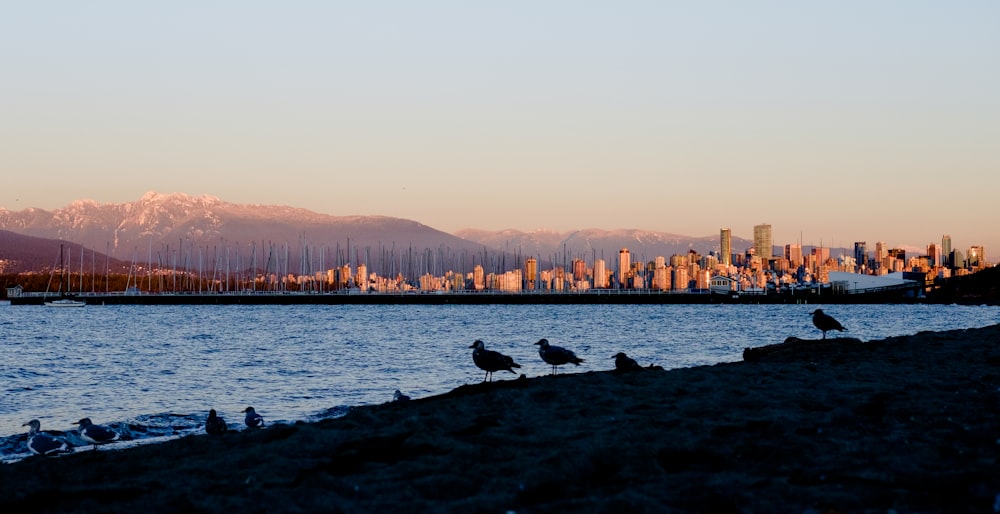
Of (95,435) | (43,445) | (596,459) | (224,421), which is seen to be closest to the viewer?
(596,459)

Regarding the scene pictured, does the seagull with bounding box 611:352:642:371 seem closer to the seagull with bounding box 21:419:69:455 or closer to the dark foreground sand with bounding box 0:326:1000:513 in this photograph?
the dark foreground sand with bounding box 0:326:1000:513

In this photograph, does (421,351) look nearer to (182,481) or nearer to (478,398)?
(478,398)

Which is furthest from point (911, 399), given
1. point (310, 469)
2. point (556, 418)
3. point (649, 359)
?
point (649, 359)

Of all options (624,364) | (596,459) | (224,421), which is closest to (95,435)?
(224,421)

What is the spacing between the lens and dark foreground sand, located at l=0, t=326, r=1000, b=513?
813cm

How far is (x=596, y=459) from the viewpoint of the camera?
970 cm

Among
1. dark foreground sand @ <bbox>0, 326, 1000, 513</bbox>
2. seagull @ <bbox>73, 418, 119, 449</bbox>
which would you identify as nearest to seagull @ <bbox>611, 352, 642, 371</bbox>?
dark foreground sand @ <bbox>0, 326, 1000, 513</bbox>

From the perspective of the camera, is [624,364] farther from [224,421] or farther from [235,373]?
[235,373]

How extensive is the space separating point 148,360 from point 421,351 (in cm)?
1261

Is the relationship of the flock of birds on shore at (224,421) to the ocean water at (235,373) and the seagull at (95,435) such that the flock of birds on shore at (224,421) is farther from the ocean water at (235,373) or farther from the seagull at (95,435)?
the ocean water at (235,373)

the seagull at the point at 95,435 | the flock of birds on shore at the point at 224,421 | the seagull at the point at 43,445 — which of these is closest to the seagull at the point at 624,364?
the flock of birds on shore at the point at 224,421

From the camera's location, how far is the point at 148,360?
157 ft

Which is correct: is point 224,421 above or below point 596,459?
below

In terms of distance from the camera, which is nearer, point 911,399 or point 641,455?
point 641,455
